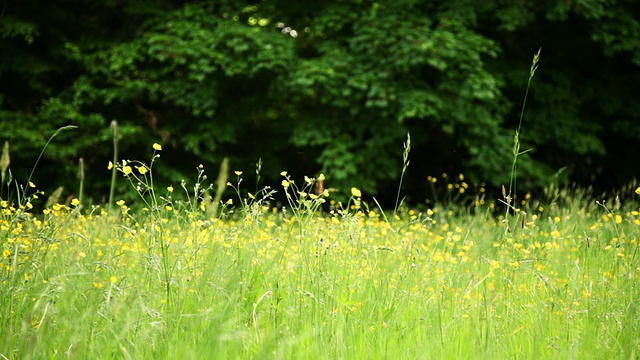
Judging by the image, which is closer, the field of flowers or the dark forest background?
the field of flowers

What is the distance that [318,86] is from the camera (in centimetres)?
956

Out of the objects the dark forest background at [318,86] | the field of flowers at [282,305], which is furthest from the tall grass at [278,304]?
the dark forest background at [318,86]

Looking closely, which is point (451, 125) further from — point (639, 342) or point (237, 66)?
point (639, 342)

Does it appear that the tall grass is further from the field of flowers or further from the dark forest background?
the dark forest background

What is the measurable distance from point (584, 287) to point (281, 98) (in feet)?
26.6

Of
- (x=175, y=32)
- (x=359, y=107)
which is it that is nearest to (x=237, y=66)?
(x=175, y=32)

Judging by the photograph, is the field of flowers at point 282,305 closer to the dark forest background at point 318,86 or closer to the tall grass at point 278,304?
the tall grass at point 278,304

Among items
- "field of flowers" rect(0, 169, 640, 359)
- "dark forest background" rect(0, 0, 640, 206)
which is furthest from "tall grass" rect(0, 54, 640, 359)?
"dark forest background" rect(0, 0, 640, 206)

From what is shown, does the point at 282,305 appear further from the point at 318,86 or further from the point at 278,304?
the point at 318,86

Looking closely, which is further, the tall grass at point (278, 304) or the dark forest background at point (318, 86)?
the dark forest background at point (318, 86)

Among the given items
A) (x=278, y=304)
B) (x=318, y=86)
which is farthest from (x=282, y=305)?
(x=318, y=86)

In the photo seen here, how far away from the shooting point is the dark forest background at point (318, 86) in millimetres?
8992

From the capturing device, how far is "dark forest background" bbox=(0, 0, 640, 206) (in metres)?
8.99

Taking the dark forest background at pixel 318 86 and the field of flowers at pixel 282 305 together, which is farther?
the dark forest background at pixel 318 86
